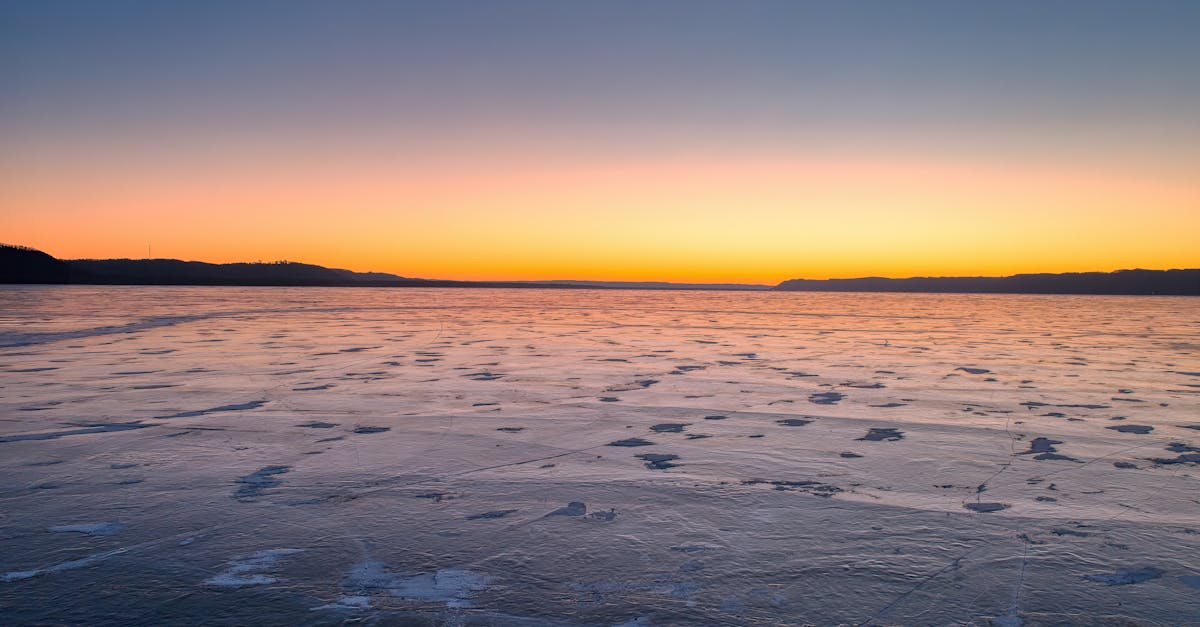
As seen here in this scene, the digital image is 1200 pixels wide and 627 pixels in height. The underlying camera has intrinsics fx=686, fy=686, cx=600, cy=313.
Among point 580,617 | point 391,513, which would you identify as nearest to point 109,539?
point 391,513

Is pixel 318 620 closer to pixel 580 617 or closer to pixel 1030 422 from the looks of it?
pixel 580 617

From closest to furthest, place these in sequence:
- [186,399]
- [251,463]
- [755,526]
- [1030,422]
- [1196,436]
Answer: [755,526] → [251,463] → [1196,436] → [1030,422] → [186,399]

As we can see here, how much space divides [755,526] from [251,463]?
2.66 m

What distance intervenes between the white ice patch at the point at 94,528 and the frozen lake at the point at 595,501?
0.06ft

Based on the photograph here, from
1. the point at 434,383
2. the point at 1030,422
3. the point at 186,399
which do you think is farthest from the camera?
the point at 434,383

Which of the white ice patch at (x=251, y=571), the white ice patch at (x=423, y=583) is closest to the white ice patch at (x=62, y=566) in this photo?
the white ice patch at (x=251, y=571)

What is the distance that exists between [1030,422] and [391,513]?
4.42 metres

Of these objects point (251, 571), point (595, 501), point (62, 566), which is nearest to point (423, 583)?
point (251, 571)

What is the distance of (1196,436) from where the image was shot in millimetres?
4465

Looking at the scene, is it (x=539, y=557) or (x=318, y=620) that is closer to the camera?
(x=318, y=620)

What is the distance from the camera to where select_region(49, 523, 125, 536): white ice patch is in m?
2.62

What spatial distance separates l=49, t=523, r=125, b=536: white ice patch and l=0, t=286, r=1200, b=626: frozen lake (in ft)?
0.06

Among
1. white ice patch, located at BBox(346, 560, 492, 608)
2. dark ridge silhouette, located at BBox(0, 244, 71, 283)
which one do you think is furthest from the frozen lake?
dark ridge silhouette, located at BBox(0, 244, 71, 283)

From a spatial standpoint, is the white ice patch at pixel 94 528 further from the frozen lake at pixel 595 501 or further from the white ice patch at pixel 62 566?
the white ice patch at pixel 62 566
